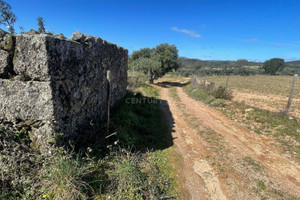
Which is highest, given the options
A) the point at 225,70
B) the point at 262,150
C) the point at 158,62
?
the point at 158,62

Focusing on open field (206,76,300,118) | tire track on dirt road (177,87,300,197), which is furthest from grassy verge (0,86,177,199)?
open field (206,76,300,118)

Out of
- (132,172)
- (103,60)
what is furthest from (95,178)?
(103,60)

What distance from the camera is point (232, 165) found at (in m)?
4.48

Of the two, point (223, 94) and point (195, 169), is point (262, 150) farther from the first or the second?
point (223, 94)

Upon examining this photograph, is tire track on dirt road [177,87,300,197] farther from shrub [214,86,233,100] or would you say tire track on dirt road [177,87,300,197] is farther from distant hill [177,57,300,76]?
distant hill [177,57,300,76]

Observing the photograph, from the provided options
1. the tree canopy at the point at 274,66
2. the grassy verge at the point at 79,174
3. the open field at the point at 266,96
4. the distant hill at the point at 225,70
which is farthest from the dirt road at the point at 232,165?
the tree canopy at the point at 274,66

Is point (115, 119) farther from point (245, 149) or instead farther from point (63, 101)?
point (245, 149)

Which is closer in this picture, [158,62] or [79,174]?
[79,174]

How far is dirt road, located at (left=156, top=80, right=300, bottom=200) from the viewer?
140 inches

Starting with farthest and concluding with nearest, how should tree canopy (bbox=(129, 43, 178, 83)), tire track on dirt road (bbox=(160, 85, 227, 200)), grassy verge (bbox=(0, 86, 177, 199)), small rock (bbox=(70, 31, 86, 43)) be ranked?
tree canopy (bbox=(129, 43, 178, 83)), small rock (bbox=(70, 31, 86, 43)), tire track on dirt road (bbox=(160, 85, 227, 200)), grassy verge (bbox=(0, 86, 177, 199))

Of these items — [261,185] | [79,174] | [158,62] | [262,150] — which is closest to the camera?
[79,174]

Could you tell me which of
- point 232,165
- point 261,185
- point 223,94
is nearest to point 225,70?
point 223,94

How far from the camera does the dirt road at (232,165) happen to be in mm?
3555

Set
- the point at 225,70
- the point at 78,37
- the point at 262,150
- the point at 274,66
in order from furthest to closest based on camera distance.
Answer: the point at 274,66 < the point at 225,70 < the point at 262,150 < the point at 78,37
